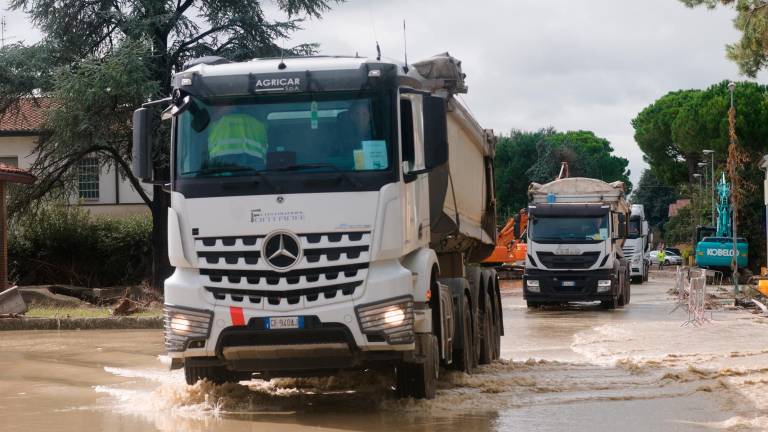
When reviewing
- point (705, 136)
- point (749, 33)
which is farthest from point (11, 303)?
point (705, 136)

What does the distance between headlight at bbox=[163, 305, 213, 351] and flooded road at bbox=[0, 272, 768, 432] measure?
2.30ft

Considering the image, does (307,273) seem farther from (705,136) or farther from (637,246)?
(705,136)

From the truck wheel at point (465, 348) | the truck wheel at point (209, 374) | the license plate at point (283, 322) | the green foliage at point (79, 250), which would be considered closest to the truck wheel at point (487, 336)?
the truck wheel at point (465, 348)

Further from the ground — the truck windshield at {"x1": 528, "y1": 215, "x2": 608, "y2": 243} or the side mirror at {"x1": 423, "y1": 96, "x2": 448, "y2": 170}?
the side mirror at {"x1": 423, "y1": 96, "x2": 448, "y2": 170}

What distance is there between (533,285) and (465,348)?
52.4 feet

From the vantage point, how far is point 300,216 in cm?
1038

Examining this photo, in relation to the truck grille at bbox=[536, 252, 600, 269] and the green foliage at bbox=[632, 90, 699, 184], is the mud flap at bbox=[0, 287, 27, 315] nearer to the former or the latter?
the truck grille at bbox=[536, 252, 600, 269]

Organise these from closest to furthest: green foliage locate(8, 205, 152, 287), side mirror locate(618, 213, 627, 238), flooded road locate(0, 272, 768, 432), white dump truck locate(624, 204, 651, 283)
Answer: flooded road locate(0, 272, 768, 432)
side mirror locate(618, 213, 627, 238)
green foliage locate(8, 205, 152, 287)
white dump truck locate(624, 204, 651, 283)

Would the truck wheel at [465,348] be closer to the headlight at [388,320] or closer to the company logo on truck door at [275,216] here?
the headlight at [388,320]

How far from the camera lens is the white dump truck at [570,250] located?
2886 cm

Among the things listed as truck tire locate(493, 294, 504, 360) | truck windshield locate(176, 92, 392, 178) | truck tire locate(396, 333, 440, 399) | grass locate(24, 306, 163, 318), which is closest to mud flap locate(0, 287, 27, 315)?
grass locate(24, 306, 163, 318)

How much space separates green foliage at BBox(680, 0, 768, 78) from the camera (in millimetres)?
27594

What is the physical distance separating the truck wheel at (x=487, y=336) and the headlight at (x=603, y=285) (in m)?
13.1

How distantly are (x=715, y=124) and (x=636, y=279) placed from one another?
80.3 ft
